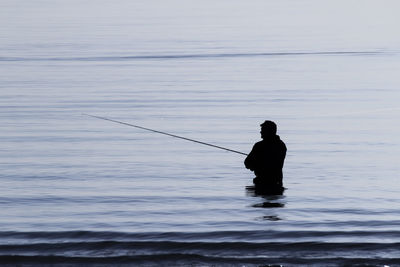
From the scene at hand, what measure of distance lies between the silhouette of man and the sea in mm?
529

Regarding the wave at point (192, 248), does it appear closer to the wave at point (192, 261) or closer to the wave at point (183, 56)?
the wave at point (192, 261)

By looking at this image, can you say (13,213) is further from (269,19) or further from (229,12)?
(229,12)

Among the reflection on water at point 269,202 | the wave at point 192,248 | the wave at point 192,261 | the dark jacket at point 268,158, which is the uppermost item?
the dark jacket at point 268,158

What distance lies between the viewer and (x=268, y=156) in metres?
15.3

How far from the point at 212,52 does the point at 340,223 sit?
1467 inches

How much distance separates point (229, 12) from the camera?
3701 inches

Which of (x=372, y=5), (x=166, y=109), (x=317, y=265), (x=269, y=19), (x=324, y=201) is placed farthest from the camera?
(x=372, y=5)

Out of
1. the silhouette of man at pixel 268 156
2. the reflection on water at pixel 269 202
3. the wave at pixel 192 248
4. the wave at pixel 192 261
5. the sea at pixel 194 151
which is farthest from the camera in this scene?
the reflection on water at pixel 269 202

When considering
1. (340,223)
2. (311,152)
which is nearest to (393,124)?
(311,152)

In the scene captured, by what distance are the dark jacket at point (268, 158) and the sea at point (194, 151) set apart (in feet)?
1.85

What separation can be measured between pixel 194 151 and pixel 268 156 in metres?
8.35

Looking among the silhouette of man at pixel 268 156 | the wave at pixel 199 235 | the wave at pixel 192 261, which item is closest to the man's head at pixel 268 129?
the silhouette of man at pixel 268 156

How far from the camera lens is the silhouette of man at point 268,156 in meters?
15.1

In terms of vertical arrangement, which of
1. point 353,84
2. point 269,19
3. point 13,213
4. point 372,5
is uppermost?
point 372,5
